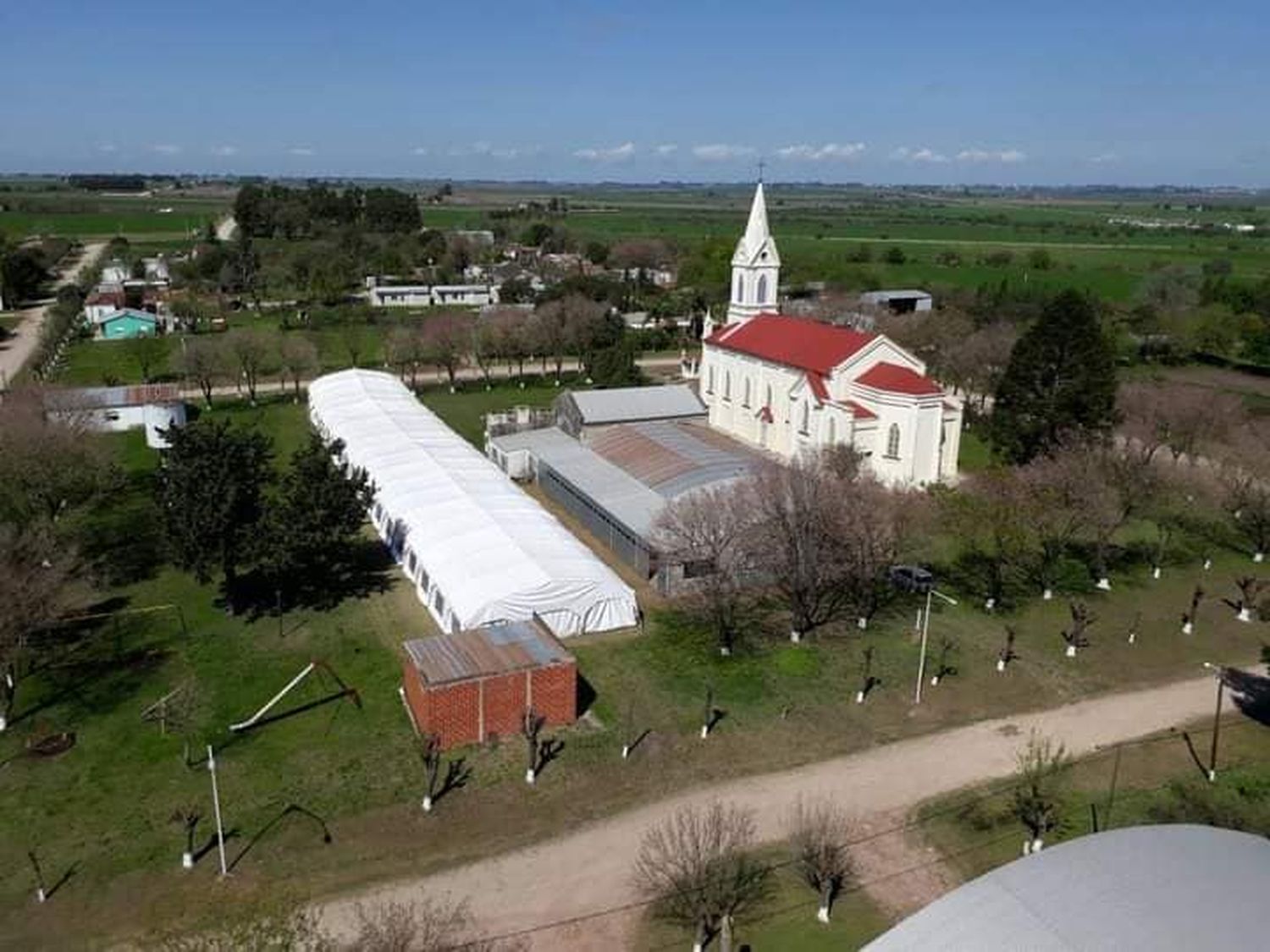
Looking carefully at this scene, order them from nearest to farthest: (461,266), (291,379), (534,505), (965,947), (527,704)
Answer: (965,947)
(527,704)
(534,505)
(291,379)
(461,266)

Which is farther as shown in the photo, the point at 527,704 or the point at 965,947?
the point at 527,704

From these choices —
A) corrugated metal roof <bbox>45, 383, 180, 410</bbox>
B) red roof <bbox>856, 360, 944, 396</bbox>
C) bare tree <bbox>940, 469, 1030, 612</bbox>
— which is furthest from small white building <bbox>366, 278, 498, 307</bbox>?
bare tree <bbox>940, 469, 1030, 612</bbox>

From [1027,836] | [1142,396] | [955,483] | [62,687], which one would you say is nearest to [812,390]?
[955,483]

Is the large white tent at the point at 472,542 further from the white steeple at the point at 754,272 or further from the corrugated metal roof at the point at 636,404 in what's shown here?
the white steeple at the point at 754,272

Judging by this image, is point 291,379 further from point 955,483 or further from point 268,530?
point 955,483

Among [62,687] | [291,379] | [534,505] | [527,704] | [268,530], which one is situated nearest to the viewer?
[527,704]

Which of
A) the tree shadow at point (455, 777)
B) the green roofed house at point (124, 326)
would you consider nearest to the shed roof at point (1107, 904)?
the tree shadow at point (455, 777)

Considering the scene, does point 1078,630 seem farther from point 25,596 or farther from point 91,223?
point 91,223

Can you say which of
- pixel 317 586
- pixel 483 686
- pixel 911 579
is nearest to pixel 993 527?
pixel 911 579
